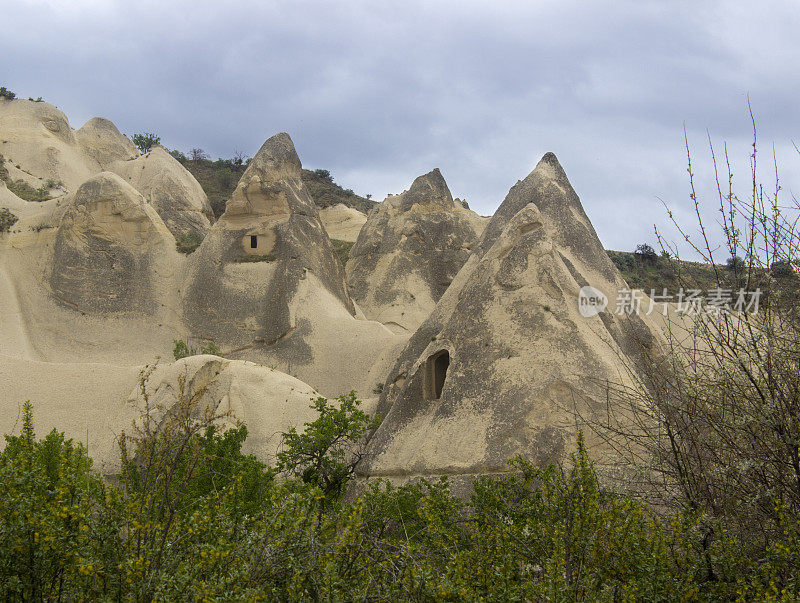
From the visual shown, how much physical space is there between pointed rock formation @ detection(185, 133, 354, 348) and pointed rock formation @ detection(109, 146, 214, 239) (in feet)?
23.3

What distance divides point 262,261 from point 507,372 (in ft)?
39.0

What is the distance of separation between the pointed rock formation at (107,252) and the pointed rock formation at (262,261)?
123cm

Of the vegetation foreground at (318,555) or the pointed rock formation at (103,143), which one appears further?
the pointed rock formation at (103,143)

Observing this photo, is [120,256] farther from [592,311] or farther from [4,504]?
[4,504]

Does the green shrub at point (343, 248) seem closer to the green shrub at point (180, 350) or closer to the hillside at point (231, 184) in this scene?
the hillside at point (231, 184)

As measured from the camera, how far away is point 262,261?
64.2 ft

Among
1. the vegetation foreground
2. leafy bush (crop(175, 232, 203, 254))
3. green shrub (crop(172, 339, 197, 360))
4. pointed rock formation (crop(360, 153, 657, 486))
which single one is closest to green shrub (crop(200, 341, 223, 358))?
green shrub (crop(172, 339, 197, 360))

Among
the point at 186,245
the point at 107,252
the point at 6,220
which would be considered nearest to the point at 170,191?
the point at 186,245

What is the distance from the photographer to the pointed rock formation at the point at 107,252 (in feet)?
59.6

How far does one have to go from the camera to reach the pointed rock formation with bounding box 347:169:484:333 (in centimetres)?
2319

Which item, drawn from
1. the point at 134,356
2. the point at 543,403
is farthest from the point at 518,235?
the point at 134,356

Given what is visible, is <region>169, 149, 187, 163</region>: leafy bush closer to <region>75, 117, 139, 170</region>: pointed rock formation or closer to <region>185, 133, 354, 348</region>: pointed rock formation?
<region>75, 117, 139, 170</region>: pointed rock formation

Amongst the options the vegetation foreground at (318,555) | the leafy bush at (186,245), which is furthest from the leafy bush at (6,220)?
the vegetation foreground at (318,555)

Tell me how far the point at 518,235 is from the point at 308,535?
7593 mm
